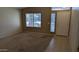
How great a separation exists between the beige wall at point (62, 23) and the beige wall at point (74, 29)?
0.21 ft

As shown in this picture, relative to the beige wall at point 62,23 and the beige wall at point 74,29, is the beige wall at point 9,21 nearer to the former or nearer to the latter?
the beige wall at point 62,23

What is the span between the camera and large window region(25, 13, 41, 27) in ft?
4.84

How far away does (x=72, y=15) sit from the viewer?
1430mm

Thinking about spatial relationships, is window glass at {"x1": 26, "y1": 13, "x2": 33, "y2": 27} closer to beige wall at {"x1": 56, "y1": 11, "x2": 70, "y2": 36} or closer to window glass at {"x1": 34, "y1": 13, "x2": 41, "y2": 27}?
window glass at {"x1": 34, "y1": 13, "x2": 41, "y2": 27}

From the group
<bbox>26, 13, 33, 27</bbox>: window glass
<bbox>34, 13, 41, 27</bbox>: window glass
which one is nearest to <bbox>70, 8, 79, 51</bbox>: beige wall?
<bbox>34, 13, 41, 27</bbox>: window glass

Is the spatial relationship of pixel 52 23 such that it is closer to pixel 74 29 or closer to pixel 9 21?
pixel 74 29

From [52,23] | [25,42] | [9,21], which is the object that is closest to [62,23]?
[52,23]

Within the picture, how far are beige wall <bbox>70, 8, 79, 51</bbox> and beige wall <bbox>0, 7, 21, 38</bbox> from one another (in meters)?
0.71

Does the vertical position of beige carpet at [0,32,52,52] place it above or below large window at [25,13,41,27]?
below

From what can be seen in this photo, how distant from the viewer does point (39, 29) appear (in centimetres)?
150
